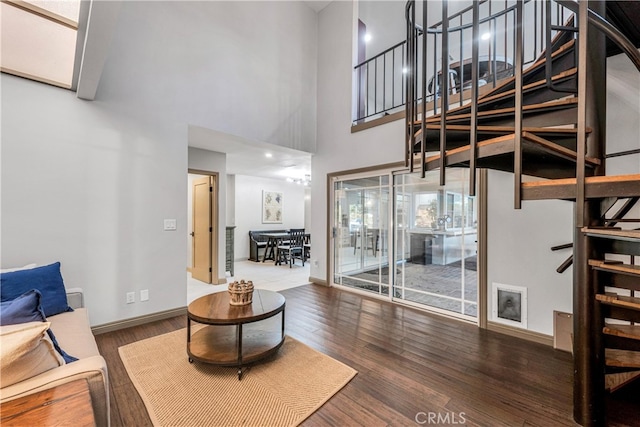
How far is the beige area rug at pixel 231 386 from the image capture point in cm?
168

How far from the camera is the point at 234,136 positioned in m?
3.87

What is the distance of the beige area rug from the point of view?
5.50ft

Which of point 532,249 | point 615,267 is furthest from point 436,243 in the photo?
point 615,267

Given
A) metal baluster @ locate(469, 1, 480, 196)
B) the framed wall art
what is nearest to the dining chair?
the framed wall art

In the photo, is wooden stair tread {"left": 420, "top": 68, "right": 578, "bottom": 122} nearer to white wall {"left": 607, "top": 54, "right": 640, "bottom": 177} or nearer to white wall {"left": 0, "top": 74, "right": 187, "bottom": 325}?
white wall {"left": 607, "top": 54, "right": 640, "bottom": 177}

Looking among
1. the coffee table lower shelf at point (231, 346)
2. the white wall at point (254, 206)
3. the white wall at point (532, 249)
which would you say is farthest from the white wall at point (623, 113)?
the white wall at point (254, 206)

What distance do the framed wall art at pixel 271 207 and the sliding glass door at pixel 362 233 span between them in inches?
155

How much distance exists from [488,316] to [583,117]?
2.33 m

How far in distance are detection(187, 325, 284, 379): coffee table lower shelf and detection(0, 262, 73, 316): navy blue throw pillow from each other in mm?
1048

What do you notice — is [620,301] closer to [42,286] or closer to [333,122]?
[42,286]

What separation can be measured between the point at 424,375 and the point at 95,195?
3465 mm

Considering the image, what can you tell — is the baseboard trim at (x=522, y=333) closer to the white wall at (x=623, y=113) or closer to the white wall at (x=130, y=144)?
the white wall at (x=623, y=113)

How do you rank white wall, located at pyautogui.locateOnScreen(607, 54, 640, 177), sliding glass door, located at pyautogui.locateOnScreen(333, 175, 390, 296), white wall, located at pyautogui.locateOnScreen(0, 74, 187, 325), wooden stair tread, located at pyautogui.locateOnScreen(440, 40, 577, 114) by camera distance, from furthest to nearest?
sliding glass door, located at pyautogui.locateOnScreen(333, 175, 390, 296), white wall, located at pyautogui.locateOnScreen(0, 74, 187, 325), white wall, located at pyautogui.locateOnScreen(607, 54, 640, 177), wooden stair tread, located at pyautogui.locateOnScreen(440, 40, 577, 114)

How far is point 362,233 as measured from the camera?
4.44 meters
